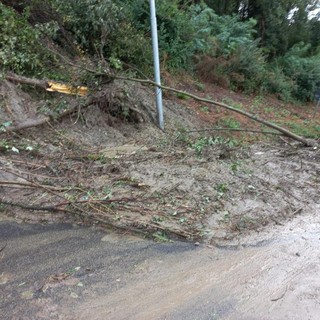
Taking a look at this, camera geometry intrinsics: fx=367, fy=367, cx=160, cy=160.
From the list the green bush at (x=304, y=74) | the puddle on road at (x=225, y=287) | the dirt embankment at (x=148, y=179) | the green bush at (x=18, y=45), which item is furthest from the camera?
the green bush at (x=304, y=74)

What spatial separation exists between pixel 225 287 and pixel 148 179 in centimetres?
213

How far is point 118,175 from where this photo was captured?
4824 millimetres

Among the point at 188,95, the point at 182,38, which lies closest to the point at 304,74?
the point at 182,38

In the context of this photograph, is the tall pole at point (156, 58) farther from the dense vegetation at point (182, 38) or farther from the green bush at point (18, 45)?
the green bush at point (18, 45)

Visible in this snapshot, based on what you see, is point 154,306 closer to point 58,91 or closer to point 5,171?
point 5,171

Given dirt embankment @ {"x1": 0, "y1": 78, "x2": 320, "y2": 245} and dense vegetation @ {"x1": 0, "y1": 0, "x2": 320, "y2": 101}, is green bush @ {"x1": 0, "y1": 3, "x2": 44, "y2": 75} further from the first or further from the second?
dirt embankment @ {"x1": 0, "y1": 78, "x2": 320, "y2": 245}

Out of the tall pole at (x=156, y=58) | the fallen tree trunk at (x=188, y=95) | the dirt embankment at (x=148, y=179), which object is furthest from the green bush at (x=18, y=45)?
the tall pole at (x=156, y=58)

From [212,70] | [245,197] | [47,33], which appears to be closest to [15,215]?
[245,197]

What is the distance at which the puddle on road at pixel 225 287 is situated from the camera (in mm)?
2619

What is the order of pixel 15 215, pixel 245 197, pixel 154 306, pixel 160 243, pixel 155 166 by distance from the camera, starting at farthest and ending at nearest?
pixel 155 166 < pixel 245 197 < pixel 15 215 < pixel 160 243 < pixel 154 306

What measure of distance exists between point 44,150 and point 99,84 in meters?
2.47

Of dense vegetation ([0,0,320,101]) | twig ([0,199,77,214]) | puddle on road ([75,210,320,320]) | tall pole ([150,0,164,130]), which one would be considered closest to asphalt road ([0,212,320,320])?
puddle on road ([75,210,320,320])

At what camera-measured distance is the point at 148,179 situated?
4793mm

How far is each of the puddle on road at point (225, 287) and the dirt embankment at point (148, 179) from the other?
1.23 feet
